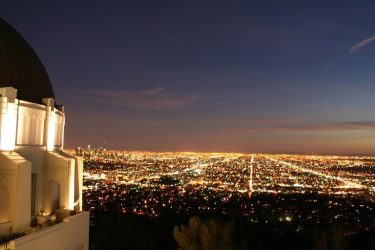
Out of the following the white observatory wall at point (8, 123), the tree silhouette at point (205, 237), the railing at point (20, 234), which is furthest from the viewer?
the tree silhouette at point (205, 237)

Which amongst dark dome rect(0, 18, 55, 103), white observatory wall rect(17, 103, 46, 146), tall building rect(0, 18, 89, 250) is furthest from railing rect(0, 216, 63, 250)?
dark dome rect(0, 18, 55, 103)

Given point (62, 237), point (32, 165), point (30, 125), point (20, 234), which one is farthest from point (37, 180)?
point (20, 234)

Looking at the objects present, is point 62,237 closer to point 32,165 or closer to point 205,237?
point 32,165

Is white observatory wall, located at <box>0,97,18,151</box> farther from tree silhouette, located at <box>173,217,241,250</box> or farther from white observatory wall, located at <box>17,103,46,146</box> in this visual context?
tree silhouette, located at <box>173,217,241,250</box>

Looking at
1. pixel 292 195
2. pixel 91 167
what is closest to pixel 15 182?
pixel 292 195

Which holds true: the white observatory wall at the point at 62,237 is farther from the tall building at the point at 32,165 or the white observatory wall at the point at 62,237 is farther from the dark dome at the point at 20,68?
the dark dome at the point at 20,68

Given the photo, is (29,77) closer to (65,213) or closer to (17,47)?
(17,47)

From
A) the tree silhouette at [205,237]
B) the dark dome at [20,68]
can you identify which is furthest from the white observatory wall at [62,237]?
the tree silhouette at [205,237]
